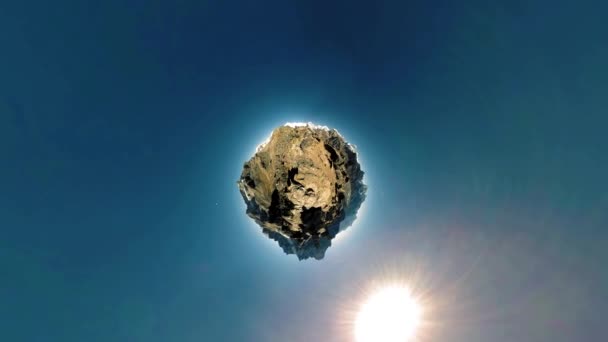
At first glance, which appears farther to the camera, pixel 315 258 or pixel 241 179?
pixel 315 258

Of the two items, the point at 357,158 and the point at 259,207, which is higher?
the point at 357,158

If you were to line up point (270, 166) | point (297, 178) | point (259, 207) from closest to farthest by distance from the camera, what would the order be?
1. point (297, 178)
2. point (270, 166)
3. point (259, 207)

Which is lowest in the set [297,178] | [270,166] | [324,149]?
[297,178]

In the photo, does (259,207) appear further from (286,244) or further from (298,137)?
(298,137)

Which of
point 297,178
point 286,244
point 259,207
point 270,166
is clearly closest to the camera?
point 297,178

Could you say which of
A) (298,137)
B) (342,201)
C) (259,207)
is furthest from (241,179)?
(342,201)

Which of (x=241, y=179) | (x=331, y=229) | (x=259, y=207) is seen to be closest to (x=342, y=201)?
(x=331, y=229)
